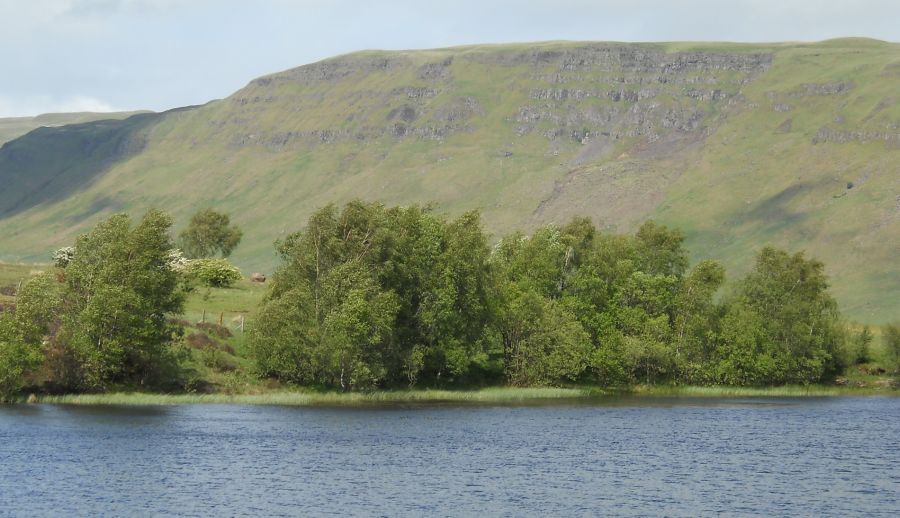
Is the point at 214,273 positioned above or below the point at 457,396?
above

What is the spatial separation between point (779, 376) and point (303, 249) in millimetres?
57046

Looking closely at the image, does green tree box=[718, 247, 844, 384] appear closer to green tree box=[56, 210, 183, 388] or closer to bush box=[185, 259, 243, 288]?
green tree box=[56, 210, 183, 388]

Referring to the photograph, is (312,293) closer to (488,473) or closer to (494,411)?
(494,411)

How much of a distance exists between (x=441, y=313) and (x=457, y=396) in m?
9.75

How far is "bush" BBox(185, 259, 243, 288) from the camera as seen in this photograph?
141875 mm

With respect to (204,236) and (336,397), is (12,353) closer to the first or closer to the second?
(336,397)

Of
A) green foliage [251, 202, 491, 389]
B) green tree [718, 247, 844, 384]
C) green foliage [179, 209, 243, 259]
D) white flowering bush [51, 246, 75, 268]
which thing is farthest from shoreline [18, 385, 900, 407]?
green foliage [179, 209, 243, 259]

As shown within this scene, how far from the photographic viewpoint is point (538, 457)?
2840 inches

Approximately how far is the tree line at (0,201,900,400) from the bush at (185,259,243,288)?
7312 mm

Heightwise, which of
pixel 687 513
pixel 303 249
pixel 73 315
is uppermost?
pixel 303 249

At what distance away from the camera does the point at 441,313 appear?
344 feet

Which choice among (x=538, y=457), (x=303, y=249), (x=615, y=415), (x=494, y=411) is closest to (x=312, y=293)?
(x=303, y=249)

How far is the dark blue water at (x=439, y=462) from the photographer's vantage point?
184 ft

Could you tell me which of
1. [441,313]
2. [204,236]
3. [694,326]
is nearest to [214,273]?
[204,236]
